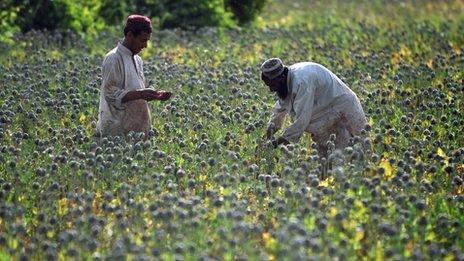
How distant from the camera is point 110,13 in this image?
1977 centimetres

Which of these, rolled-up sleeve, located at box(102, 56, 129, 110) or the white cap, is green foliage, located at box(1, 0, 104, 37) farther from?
the white cap

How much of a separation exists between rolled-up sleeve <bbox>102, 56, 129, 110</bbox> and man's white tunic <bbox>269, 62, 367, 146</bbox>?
148cm

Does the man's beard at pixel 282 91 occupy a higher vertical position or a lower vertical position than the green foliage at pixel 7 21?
higher

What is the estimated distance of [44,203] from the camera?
7645 mm

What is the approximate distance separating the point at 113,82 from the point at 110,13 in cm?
1073

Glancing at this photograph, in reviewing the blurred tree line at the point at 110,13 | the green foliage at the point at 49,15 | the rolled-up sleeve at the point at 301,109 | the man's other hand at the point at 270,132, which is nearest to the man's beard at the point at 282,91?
the rolled-up sleeve at the point at 301,109

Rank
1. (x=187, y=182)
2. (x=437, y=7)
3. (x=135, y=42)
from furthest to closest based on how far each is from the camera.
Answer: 1. (x=437, y=7)
2. (x=135, y=42)
3. (x=187, y=182)

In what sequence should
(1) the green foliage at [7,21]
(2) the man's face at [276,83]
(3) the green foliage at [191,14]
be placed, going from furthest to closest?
(3) the green foliage at [191,14]
(1) the green foliage at [7,21]
(2) the man's face at [276,83]

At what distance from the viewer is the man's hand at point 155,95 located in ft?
29.5

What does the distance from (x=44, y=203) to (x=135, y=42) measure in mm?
A: 2220

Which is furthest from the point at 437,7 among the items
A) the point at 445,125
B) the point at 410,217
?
the point at 410,217

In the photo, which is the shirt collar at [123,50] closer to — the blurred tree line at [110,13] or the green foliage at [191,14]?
the blurred tree line at [110,13]

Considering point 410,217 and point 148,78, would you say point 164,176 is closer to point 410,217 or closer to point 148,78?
point 410,217

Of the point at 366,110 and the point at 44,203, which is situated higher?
the point at 44,203
